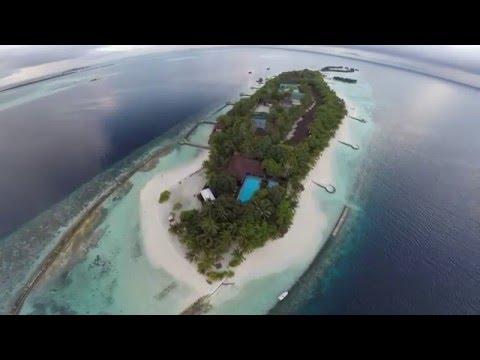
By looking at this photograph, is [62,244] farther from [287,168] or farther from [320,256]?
[287,168]

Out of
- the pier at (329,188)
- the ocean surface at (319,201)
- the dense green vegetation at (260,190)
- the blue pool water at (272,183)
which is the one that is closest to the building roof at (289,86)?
the dense green vegetation at (260,190)

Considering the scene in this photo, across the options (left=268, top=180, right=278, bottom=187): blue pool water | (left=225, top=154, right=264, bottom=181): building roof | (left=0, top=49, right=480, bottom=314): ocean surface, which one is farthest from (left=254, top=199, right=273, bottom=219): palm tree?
(left=225, top=154, right=264, bottom=181): building roof

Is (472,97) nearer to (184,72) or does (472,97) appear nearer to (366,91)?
(366,91)

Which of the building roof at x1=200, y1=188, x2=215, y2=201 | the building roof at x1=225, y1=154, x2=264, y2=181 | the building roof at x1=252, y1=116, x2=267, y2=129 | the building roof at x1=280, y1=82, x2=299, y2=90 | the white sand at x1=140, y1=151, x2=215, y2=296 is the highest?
the building roof at x1=225, y1=154, x2=264, y2=181

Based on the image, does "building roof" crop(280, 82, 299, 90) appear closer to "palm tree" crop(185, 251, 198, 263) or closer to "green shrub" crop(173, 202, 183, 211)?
"green shrub" crop(173, 202, 183, 211)

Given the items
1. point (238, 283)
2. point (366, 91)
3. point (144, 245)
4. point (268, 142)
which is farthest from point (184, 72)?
point (238, 283)

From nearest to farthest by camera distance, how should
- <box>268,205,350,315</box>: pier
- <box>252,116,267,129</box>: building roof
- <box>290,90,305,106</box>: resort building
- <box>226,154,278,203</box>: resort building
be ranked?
<box>268,205,350,315</box>: pier → <box>226,154,278,203</box>: resort building → <box>252,116,267,129</box>: building roof → <box>290,90,305,106</box>: resort building

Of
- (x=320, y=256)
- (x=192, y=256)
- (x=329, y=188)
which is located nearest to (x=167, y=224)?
(x=192, y=256)
